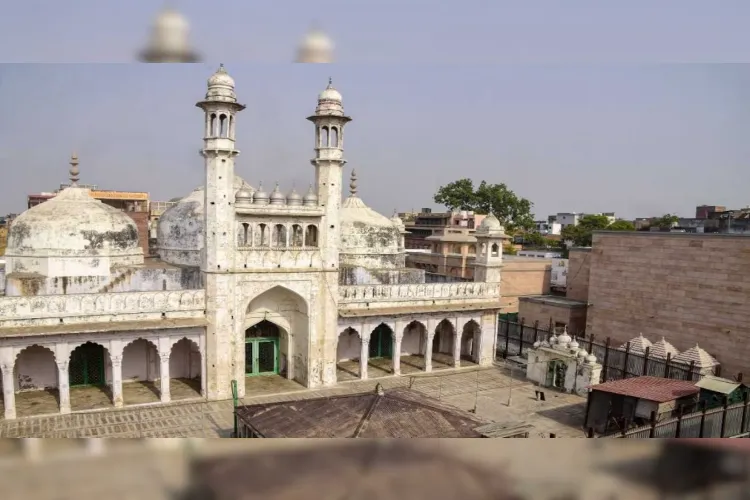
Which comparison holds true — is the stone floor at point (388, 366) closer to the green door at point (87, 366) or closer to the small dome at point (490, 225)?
the small dome at point (490, 225)

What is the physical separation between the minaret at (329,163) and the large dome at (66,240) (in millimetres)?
6426

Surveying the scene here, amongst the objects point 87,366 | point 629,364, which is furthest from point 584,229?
point 87,366

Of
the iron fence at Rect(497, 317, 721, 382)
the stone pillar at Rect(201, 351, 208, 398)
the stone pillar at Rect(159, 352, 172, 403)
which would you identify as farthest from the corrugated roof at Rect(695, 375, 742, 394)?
the stone pillar at Rect(159, 352, 172, 403)

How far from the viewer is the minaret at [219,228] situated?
15000 millimetres

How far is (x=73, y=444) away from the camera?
1.77 m

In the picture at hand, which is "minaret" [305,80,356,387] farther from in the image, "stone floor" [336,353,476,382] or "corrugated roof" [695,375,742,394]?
"corrugated roof" [695,375,742,394]

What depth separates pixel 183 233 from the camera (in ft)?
63.2

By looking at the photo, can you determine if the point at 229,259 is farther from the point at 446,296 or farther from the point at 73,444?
the point at 73,444

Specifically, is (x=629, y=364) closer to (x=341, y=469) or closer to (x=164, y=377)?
(x=164, y=377)

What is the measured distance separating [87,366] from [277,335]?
5.17m

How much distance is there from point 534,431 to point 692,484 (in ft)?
40.9

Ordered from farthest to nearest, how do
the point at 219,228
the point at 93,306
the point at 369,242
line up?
the point at 369,242, the point at 219,228, the point at 93,306

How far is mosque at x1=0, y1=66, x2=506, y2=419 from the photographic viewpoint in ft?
47.0

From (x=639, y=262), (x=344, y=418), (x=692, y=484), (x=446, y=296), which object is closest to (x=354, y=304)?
(x=446, y=296)
